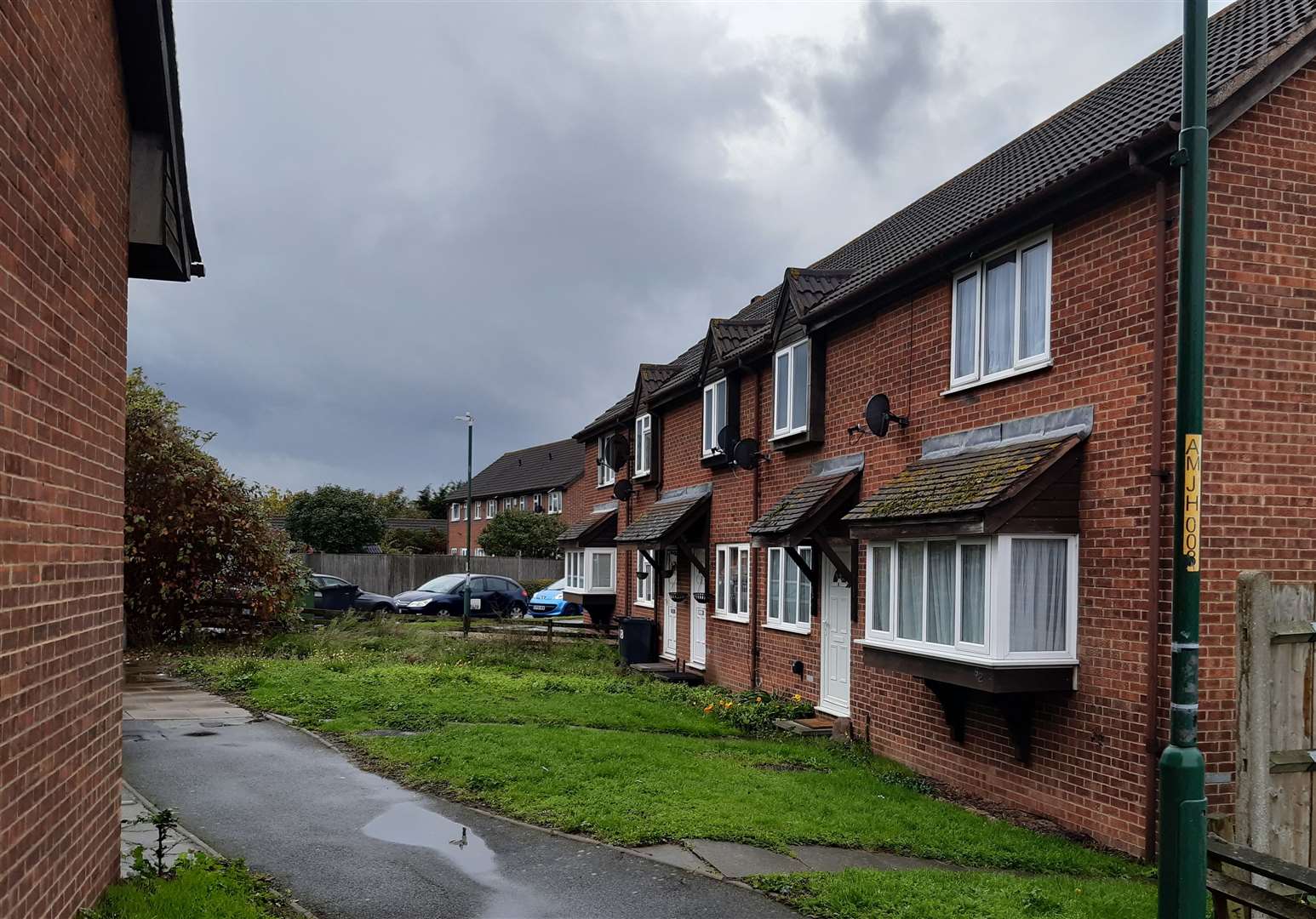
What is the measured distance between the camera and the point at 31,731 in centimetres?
506

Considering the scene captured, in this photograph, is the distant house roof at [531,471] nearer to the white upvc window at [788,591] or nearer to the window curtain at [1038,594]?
the white upvc window at [788,591]

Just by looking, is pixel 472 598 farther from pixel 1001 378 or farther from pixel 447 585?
pixel 1001 378

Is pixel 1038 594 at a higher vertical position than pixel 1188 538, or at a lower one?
lower

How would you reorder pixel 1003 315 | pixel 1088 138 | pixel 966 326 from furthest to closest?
pixel 966 326
pixel 1003 315
pixel 1088 138

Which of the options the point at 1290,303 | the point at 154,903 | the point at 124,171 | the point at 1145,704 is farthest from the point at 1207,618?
the point at 124,171

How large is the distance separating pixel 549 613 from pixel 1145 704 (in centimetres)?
2974

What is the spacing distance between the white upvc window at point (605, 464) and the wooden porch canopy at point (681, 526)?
5.08m

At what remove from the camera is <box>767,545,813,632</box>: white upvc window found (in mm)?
16141

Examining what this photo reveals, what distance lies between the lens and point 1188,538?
18.3 ft

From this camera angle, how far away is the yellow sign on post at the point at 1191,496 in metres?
5.57

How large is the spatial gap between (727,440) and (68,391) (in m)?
13.9

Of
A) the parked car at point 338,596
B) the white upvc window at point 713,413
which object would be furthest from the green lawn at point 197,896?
the parked car at point 338,596

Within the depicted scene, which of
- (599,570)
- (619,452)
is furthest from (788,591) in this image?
(599,570)

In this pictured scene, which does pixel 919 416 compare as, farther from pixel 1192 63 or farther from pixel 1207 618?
pixel 1192 63
